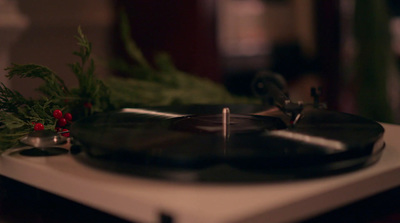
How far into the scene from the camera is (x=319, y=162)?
19.0 inches

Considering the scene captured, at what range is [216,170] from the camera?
1.51 feet

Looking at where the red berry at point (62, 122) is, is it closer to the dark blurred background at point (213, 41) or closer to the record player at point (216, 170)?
the record player at point (216, 170)

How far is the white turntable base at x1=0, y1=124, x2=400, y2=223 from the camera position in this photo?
1.32 ft

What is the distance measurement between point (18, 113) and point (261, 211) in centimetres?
42

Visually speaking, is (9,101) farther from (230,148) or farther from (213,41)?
(213,41)

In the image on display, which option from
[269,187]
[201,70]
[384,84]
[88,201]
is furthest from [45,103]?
[201,70]

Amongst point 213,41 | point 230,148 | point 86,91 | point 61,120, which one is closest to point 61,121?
point 61,120

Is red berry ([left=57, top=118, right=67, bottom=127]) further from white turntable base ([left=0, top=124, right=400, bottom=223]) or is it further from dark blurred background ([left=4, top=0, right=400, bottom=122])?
dark blurred background ([left=4, top=0, right=400, bottom=122])

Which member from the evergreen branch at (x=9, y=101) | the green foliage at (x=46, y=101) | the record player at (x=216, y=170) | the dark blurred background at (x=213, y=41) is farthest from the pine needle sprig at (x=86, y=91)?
the dark blurred background at (x=213, y=41)

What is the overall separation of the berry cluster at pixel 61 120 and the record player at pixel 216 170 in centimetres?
10

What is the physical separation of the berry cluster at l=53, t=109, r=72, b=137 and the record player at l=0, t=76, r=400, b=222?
96 mm

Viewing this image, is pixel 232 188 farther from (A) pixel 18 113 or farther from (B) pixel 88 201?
(A) pixel 18 113

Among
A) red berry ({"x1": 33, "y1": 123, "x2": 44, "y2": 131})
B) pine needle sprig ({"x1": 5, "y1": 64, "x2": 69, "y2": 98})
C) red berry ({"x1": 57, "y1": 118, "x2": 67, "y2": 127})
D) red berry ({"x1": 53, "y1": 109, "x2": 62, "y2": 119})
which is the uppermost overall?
pine needle sprig ({"x1": 5, "y1": 64, "x2": 69, "y2": 98})

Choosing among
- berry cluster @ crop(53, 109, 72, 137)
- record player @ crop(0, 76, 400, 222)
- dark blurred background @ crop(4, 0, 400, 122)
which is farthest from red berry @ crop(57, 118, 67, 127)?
dark blurred background @ crop(4, 0, 400, 122)
